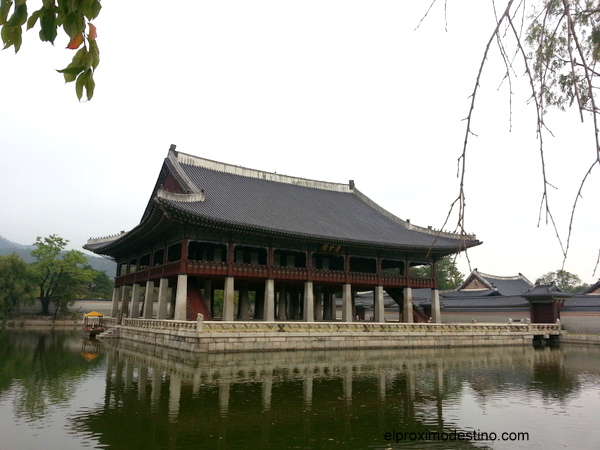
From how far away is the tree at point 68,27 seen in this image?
269 cm

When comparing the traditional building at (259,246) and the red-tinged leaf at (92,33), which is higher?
the traditional building at (259,246)

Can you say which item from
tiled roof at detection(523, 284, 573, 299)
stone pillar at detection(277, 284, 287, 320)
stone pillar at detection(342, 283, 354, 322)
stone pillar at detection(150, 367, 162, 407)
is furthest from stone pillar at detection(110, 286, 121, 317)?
tiled roof at detection(523, 284, 573, 299)

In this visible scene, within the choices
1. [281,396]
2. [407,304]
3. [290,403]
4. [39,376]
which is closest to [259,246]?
[407,304]

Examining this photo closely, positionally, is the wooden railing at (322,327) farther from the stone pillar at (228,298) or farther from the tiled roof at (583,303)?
the stone pillar at (228,298)

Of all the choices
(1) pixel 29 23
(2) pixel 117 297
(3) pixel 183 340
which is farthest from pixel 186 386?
(2) pixel 117 297

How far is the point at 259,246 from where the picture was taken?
112 ft

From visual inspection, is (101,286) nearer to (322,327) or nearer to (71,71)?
(322,327)

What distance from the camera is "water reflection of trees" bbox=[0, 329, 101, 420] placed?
13344 millimetres

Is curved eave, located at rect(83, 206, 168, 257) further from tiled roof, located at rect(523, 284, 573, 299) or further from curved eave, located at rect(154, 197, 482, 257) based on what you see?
tiled roof, located at rect(523, 284, 573, 299)

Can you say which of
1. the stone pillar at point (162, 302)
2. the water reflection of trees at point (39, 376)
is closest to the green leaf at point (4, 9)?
the water reflection of trees at point (39, 376)

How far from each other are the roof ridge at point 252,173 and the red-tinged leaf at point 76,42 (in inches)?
1525

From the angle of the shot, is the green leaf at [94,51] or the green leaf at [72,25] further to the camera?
the green leaf at [94,51]

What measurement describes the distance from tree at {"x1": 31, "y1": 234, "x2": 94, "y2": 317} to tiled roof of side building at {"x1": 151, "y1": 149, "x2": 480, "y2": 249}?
110ft

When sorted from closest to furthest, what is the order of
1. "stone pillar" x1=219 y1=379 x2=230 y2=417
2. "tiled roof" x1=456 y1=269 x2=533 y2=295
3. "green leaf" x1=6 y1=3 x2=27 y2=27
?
"green leaf" x1=6 y1=3 x2=27 y2=27 → "stone pillar" x1=219 y1=379 x2=230 y2=417 → "tiled roof" x1=456 y1=269 x2=533 y2=295
